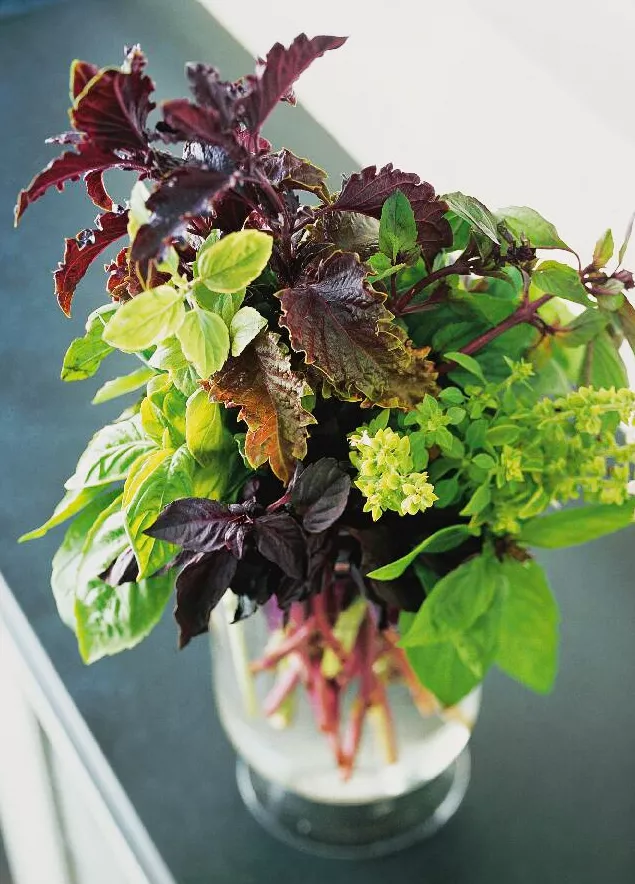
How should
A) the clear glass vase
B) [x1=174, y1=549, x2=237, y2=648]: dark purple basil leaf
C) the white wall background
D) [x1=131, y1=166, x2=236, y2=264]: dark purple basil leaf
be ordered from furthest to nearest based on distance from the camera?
the white wall background, the clear glass vase, [x1=174, y1=549, x2=237, y2=648]: dark purple basil leaf, [x1=131, y1=166, x2=236, y2=264]: dark purple basil leaf

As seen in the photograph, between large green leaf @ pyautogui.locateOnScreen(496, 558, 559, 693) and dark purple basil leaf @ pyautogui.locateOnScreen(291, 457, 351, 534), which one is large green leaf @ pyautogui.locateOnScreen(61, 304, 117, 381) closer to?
dark purple basil leaf @ pyautogui.locateOnScreen(291, 457, 351, 534)

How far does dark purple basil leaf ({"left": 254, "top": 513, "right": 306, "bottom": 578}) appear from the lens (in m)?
0.45

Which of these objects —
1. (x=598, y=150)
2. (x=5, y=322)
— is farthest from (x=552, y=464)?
(x=5, y=322)

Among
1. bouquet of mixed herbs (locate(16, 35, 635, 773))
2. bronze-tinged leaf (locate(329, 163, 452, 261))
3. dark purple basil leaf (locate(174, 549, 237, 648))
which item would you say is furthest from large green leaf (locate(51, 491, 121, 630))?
bronze-tinged leaf (locate(329, 163, 452, 261))

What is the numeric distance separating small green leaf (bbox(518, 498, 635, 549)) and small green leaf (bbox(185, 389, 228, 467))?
17 centimetres

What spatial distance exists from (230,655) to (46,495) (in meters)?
0.28

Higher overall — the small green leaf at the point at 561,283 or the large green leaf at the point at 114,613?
the small green leaf at the point at 561,283

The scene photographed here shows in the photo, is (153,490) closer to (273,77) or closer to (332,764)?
(273,77)

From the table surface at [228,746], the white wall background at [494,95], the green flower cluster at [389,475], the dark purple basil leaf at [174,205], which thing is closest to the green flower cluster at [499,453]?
the green flower cluster at [389,475]

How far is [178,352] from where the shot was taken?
429mm

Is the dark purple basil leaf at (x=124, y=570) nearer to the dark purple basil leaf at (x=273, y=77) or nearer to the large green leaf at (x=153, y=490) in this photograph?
the large green leaf at (x=153, y=490)

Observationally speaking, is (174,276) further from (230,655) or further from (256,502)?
(230,655)

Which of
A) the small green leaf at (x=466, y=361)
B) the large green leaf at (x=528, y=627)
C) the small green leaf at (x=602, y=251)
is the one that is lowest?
the large green leaf at (x=528, y=627)

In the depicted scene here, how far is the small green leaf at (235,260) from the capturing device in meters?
0.37
